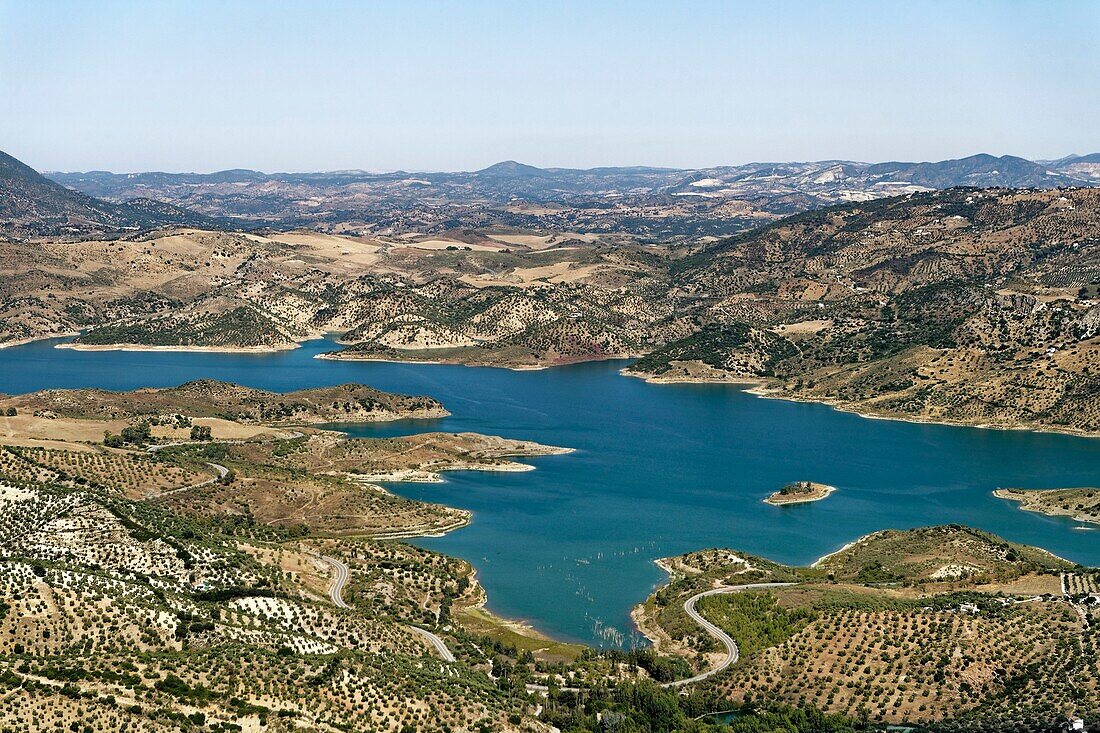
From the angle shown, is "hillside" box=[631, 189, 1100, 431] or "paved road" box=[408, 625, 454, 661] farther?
"hillside" box=[631, 189, 1100, 431]

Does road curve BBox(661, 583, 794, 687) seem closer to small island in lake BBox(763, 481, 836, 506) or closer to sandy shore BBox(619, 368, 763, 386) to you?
small island in lake BBox(763, 481, 836, 506)

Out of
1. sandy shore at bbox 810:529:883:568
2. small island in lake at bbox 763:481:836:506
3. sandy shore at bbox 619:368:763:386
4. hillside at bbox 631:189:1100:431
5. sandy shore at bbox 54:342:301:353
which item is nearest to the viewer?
sandy shore at bbox 810:529:883:568

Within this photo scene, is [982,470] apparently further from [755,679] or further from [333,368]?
[333,368]

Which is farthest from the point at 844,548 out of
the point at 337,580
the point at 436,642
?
the point at 337,580

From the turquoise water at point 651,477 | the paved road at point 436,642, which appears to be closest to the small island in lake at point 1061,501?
the turquoise water at point 651,477

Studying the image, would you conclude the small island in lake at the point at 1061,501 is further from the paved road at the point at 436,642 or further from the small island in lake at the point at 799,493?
the paved road at the point at 436,642

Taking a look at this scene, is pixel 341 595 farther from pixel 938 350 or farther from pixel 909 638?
pixel 938 350

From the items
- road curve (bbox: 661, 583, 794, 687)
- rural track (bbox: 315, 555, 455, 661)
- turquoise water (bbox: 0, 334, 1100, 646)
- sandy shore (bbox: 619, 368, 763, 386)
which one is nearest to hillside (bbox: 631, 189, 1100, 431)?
sandy shore (bbox: 619, 368, 763, 386)
